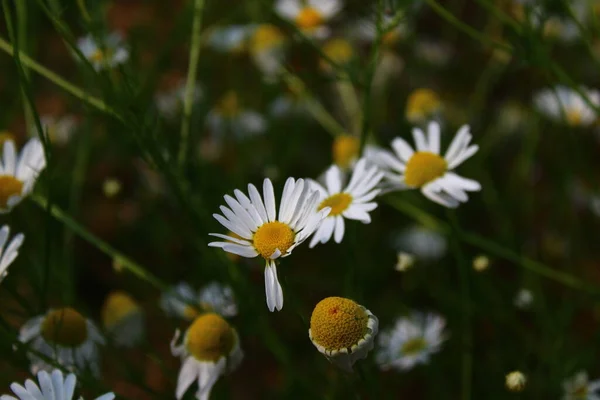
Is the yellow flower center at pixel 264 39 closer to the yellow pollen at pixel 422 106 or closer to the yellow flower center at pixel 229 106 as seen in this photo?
the yellow flower center at pixel 229 106

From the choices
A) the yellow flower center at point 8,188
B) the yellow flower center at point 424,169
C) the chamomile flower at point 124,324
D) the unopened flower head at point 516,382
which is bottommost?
the unopened flower head at point 516,382

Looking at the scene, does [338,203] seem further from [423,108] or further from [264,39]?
[264,39]

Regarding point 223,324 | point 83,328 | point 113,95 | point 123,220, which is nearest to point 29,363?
point 83,328

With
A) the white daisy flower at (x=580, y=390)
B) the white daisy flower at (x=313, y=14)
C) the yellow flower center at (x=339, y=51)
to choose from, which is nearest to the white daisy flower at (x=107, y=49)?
the white daisy flower at (x=313, y=14)

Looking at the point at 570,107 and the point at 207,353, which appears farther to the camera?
the point at 570,107

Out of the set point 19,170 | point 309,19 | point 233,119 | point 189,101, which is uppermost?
point 309,19

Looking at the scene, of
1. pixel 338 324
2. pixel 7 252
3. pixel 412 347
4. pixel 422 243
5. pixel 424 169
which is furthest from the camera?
pixel 422 243

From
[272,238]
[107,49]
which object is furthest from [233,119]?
[272,238]
